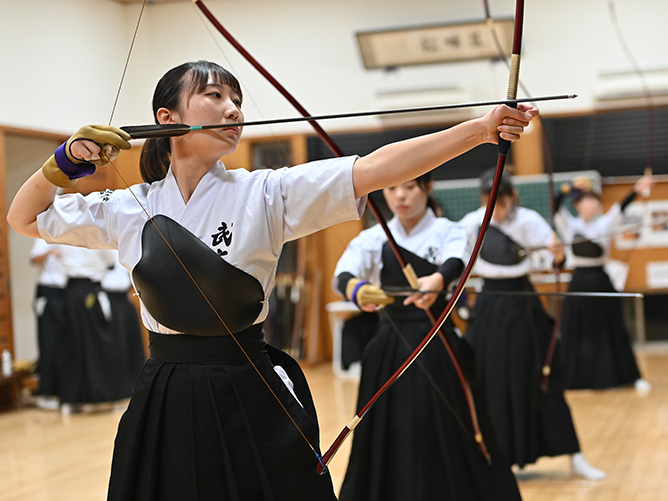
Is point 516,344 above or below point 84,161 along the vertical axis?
below

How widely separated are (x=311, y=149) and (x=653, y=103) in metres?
2.94

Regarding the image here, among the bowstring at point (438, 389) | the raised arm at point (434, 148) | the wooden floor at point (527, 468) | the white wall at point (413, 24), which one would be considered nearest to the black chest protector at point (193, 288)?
the raised arm at point (434, 148)

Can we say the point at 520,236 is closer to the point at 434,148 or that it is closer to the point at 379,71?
the point at 434,148

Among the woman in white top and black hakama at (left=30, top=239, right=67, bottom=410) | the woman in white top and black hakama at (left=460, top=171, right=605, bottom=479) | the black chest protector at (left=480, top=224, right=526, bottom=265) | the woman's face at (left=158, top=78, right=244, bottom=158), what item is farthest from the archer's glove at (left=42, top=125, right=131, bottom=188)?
the woman in white top and black hakama at (left=30, top=239, right=67, bottom=410)

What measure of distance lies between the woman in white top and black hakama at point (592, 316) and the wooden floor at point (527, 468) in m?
0.13

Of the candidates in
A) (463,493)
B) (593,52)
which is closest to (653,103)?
(593,52)

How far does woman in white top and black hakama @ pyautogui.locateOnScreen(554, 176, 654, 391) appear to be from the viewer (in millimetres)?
4805

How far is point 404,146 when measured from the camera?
1112 millimetres

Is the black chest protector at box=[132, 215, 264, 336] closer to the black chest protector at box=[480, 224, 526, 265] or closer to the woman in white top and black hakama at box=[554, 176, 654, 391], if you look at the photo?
the black chest protector at box=[480, 224, 526, 265]

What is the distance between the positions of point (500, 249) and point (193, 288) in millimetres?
2353

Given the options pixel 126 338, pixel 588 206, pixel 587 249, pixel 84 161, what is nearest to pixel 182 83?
pixel 84 161

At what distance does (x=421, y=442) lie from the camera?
2.05 meters

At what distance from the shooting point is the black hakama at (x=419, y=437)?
2014 mm

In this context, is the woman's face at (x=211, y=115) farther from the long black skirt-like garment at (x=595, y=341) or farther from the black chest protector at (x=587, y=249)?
the long black skirt-like garment at (x=595, y=341)
